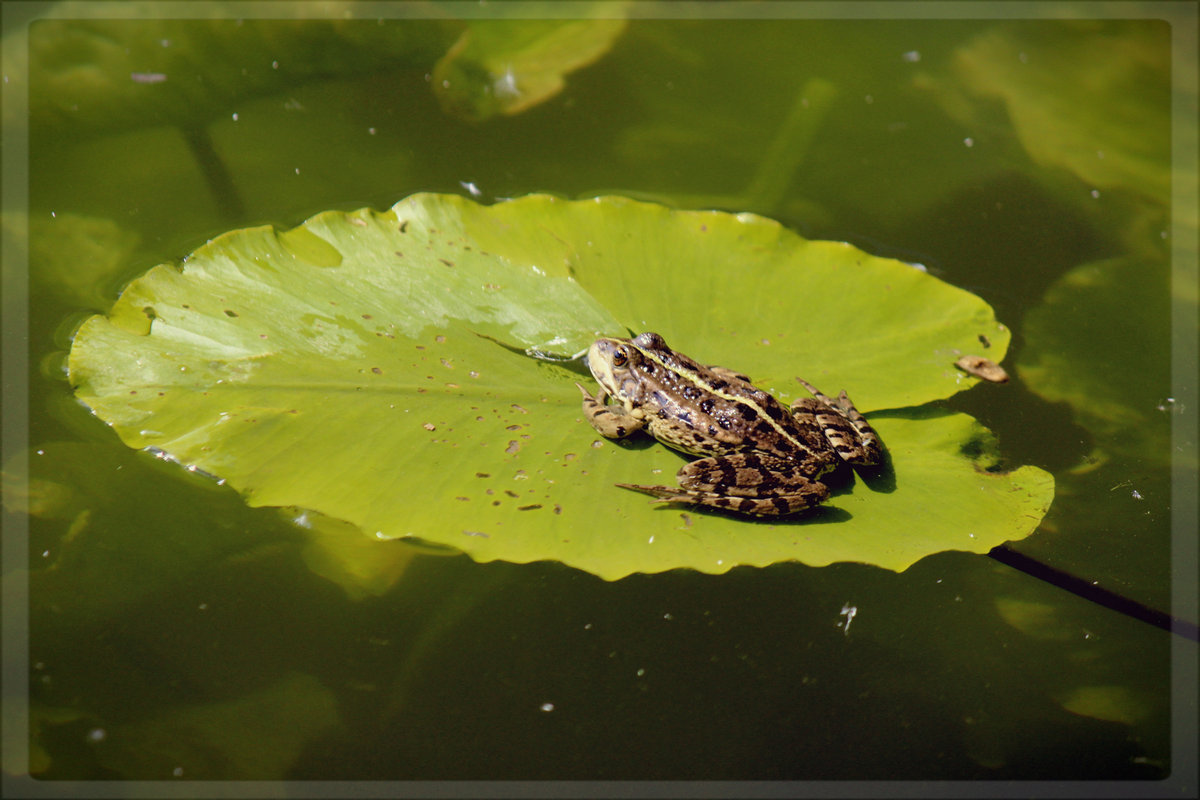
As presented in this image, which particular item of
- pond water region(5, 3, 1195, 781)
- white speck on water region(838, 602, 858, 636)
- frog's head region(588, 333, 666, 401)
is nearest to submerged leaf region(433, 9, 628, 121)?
pond water region(5, 3, 1195, 781)

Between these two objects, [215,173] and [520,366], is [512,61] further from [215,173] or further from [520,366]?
[520,366]

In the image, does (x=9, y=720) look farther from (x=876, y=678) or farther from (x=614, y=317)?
(x=876, y=678)

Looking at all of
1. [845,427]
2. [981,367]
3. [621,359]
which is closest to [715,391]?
[621,359]

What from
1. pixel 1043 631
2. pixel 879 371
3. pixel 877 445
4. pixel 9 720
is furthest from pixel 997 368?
pixel 9 720

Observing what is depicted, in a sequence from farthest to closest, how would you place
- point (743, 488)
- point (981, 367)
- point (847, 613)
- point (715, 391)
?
point (981, 367)
point (715, 391)
point (847, 613)
point (743, 488)

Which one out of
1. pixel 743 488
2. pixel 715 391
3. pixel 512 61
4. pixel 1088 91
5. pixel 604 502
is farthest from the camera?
pixel 1088 91

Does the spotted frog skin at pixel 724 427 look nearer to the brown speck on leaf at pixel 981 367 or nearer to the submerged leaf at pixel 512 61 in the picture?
the brown speck on leaf at pixel 981 367
